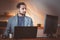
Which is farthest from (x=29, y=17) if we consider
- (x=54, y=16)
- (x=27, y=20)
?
(x=54, y=16)

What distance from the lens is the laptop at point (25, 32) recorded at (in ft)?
6.80

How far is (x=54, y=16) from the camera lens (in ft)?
7.23

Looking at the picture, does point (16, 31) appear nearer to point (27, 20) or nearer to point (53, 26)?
point (27, 20)

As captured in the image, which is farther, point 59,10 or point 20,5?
point 59,10

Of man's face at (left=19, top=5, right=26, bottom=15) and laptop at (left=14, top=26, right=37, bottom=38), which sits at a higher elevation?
man's face at (left=19, top=5, right=26, bottom=15)

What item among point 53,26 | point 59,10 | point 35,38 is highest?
point 59,10

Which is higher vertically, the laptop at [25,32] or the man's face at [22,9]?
the man's face at [22,9]

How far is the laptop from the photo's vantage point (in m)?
2.07

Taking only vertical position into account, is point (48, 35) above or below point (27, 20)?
below

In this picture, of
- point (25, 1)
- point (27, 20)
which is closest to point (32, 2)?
point (25, 1)

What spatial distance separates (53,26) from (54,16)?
132 millimetres

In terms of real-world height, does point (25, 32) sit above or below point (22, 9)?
below

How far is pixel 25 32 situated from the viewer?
6.89 feet

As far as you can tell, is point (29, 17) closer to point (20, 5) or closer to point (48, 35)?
point (20, 5)
